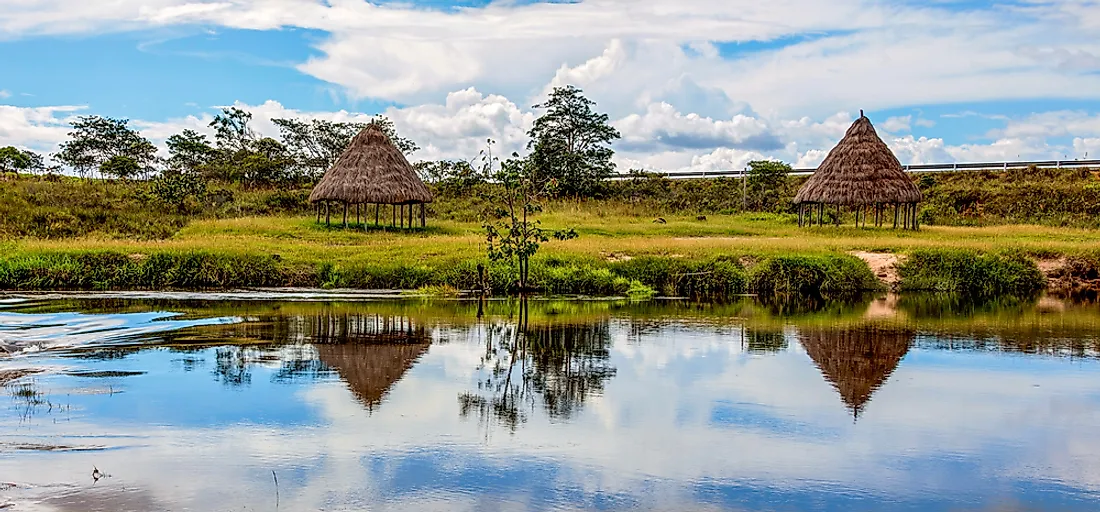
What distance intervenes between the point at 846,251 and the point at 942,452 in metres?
14.9

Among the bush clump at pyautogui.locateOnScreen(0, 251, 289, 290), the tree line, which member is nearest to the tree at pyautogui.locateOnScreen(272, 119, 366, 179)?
the tree line

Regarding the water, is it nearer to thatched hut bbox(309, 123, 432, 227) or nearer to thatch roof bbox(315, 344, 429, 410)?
thatch roof bbox(315, 344, 429, 410)

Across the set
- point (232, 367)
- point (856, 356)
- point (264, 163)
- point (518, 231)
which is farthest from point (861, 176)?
point (232, 367)

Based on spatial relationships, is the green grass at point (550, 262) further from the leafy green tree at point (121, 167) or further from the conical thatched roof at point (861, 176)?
the leafy green tree at point (121, 167)

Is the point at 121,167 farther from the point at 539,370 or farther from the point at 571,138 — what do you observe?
the point at 539,370

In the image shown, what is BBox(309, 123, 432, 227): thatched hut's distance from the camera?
99.0 ft

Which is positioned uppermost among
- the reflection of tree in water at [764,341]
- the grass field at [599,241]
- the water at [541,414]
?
the grass field at [599,241]

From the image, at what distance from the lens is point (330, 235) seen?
89.1 ft

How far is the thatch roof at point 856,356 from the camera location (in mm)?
9938

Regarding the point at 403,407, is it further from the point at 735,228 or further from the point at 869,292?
the point at 735,228

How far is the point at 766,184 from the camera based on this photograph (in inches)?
1779

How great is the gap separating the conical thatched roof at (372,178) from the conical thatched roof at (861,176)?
12.9m

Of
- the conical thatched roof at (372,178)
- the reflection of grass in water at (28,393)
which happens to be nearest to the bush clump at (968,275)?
the conical thatched roof at (372,178)

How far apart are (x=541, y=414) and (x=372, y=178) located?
2275 centimetres
